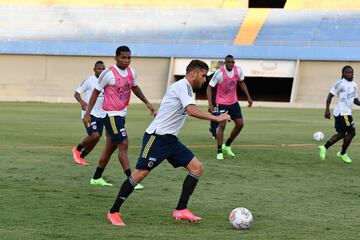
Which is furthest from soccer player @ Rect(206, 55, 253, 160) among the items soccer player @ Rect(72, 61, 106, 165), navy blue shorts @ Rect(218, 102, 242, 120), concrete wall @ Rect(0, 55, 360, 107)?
concrete wall @ Rect(0, 55, 360, 107)

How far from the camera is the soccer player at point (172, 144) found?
28.4 ft

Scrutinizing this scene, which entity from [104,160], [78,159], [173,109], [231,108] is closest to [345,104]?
[231,108]

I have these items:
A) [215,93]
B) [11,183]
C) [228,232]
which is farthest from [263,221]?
[215,93]

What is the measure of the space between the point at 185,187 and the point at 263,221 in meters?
1.03

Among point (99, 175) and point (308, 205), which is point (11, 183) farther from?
point (308, 205)

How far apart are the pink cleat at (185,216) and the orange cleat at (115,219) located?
2.24ft

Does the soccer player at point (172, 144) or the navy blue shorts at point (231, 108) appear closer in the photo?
the soccer player at point (172, 144)

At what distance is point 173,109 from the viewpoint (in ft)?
28.6

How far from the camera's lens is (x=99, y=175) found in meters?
11.8

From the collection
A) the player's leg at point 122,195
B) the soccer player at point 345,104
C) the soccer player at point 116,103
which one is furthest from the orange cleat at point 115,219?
the soccer player at point 345,104

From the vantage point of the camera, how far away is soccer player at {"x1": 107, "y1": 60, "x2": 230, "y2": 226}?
28.4ft

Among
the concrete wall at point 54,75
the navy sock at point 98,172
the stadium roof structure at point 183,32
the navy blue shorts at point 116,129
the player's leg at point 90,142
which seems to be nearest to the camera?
the navy blue shorts at point 116,129

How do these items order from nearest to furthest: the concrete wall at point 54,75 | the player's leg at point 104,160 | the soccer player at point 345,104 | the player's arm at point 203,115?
1. the player's arm at point 203,115
2. the player's leg at point 104,160
3. the soccer player at point 345,104
4. the concrete wall at point 54,75

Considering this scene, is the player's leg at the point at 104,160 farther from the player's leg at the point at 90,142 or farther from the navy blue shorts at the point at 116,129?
the player's leg at the point at 90,142
